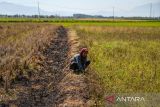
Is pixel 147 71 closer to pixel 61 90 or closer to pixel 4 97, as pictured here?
pixel 61 90

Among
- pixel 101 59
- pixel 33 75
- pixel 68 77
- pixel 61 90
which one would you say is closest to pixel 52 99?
pixel 61 90

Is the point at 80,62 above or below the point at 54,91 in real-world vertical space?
above

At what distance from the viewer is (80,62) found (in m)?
12.9

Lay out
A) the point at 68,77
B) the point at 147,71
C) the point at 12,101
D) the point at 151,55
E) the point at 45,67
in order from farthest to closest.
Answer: the point at 151,55
the point at 45,67
the point at 147,71
the point at 68,77
the point at 12,101

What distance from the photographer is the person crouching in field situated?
42.1 feet

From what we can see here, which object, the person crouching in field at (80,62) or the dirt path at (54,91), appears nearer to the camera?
the dirt path at (54,91)

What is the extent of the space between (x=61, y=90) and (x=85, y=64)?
2.19 metres

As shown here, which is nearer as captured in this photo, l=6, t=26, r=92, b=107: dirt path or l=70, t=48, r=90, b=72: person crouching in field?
l=6, t=26, r=92, b=107: dirt path

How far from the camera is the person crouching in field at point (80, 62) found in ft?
42.1

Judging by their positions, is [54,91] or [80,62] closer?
[54,91]

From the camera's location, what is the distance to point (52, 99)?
34.2 ft

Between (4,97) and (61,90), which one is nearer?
(4,97)

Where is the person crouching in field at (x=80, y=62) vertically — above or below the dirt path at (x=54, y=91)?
above

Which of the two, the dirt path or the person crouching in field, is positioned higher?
the person crouching in field
